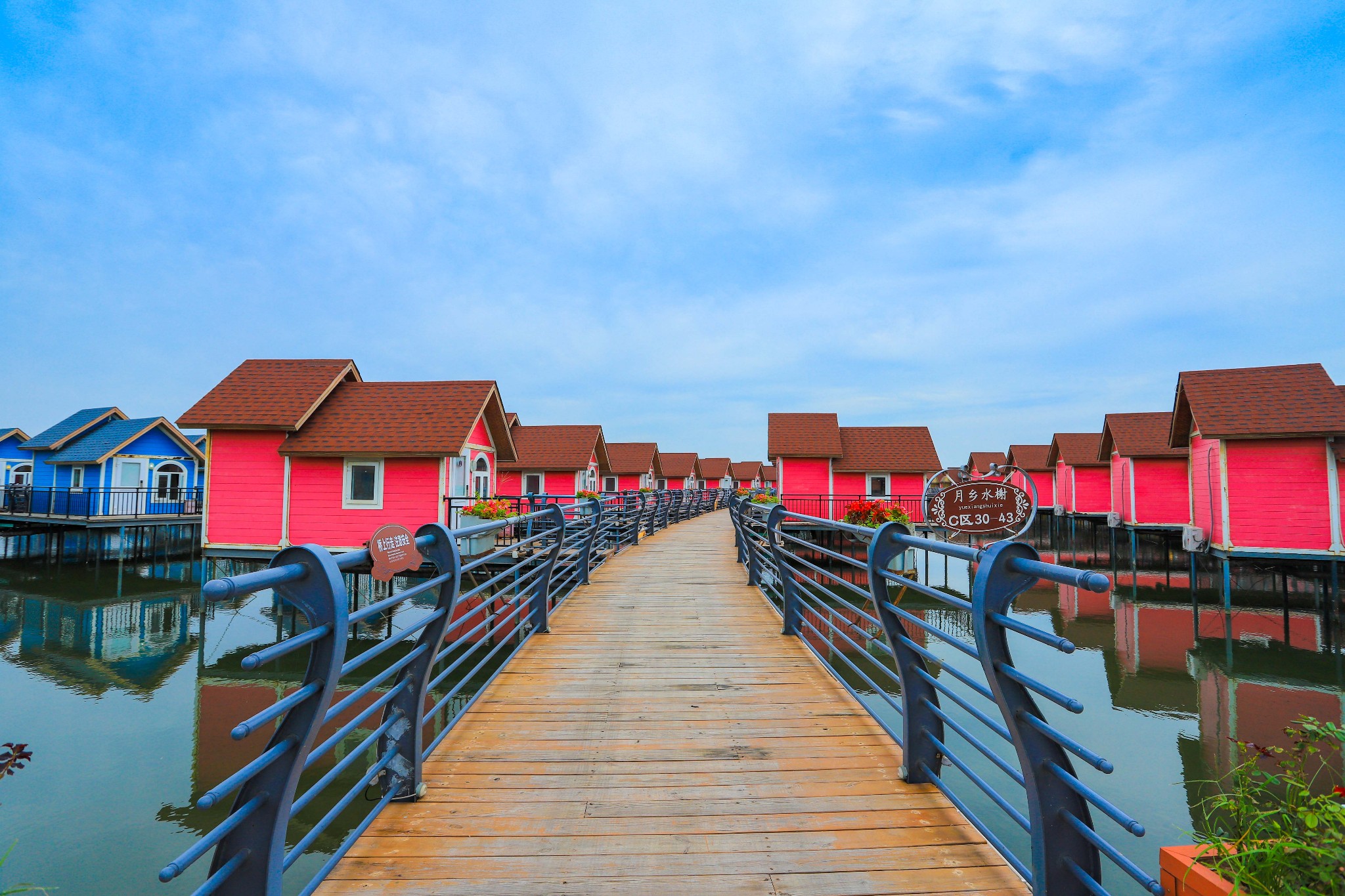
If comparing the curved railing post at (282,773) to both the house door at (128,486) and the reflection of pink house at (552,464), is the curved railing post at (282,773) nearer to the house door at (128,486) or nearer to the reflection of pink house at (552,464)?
the reflection of pink house at (552,464)

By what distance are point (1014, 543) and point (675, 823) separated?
176 cm

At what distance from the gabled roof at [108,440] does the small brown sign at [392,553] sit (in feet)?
109

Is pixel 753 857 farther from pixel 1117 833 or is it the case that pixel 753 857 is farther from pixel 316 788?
pixel 1117 833

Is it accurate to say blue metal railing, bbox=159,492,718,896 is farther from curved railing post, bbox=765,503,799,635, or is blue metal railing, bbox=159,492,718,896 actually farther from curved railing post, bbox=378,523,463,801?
curved railing post, bbox=765,503,799,635

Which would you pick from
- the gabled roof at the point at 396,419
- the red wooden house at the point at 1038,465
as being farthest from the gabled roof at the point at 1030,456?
the gabled roof at the point at 396,419

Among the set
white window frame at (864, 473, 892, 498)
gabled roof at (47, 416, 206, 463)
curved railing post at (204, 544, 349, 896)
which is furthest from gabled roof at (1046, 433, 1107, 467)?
gabled roof at (47, 416, 206, 463)

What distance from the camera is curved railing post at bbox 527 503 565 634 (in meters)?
5.59

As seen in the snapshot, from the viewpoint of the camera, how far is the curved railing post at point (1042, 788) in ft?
6.14

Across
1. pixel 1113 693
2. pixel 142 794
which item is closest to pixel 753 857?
pixel 142 794

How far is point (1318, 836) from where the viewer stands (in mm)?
1874

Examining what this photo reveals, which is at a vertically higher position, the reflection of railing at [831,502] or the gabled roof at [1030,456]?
the gabled roof at [1030,456]

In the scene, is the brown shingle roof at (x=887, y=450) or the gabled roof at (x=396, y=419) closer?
the gabled roof at (x=396, y=419)

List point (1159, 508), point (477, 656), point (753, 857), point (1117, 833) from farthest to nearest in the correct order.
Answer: point (1159, 508), point (477, 656), point (1117, 833), point (753, 857)

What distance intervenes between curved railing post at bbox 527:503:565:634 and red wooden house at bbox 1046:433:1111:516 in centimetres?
3529
